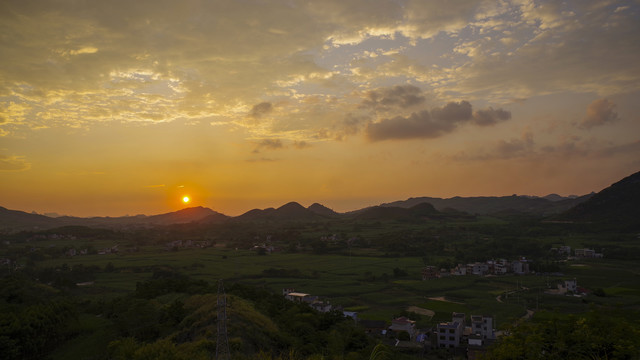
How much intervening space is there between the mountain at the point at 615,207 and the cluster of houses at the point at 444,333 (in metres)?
69.0

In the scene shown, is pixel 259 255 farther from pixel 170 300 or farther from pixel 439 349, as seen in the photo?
pixel 439 349

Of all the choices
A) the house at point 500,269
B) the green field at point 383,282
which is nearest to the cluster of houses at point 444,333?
the green field at point 383,282

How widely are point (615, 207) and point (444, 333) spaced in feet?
287

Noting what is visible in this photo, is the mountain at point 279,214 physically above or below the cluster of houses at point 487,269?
above

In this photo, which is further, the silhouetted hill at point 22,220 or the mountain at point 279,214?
the mountain at point 279,214

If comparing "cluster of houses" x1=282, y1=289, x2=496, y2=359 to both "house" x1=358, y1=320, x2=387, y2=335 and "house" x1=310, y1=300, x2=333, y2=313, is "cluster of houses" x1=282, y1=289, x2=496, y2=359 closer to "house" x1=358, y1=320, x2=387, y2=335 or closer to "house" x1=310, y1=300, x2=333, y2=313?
"house" x1=358, y1=320, x2=387, y2=335

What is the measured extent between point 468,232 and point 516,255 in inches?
1173

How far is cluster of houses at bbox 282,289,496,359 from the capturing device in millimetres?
27913

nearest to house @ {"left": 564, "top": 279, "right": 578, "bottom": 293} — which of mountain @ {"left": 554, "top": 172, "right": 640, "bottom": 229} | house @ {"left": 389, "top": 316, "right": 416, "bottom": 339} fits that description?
house @ {"left": 389, "top": 316, "right": 416, "bottom": 339}

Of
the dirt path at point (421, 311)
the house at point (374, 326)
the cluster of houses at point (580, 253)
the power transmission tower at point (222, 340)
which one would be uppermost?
the power transmission tower at point (222, 340)

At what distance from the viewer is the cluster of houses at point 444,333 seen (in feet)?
91.6

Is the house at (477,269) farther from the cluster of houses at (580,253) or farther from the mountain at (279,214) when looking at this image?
the mountain at (279,214)

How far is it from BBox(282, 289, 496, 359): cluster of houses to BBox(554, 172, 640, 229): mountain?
6898cm

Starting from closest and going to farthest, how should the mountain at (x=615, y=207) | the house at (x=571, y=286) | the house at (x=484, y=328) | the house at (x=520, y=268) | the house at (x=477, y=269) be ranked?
the house at (x=484, y=328), the house at (x=571, y=286), the house at (x=520, y=268), the house at (x=477, y=269), the mountain at (x=615, y=207)
